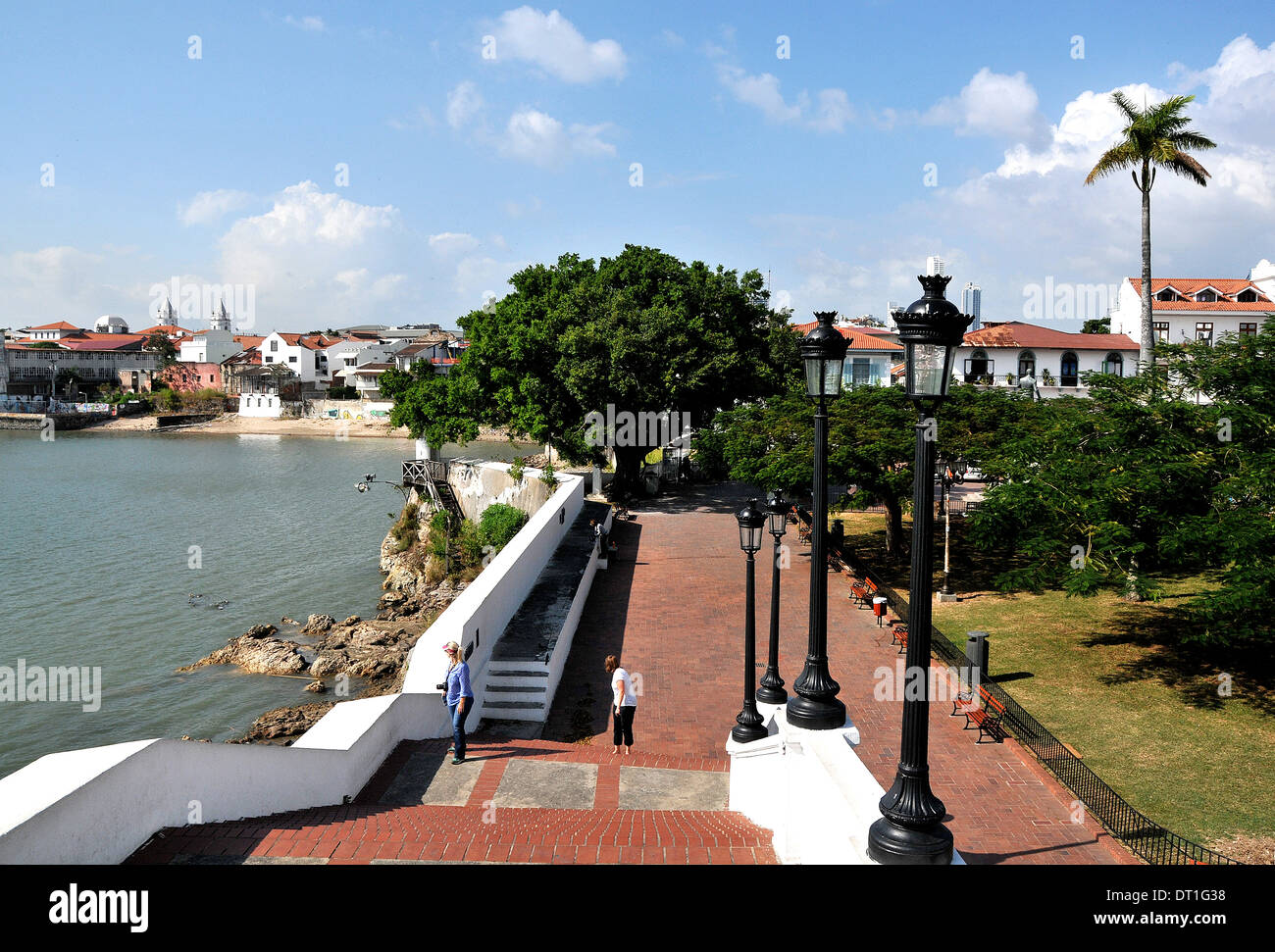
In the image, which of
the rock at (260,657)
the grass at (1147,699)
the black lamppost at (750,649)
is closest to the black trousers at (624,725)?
the black lamppost at (750,649)

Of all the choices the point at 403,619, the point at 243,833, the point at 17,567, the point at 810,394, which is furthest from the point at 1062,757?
the point at 17,567

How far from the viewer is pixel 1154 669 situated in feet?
50.2

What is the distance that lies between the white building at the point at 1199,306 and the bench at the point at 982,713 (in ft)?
110

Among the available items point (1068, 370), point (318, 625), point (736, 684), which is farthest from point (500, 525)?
point (1068, 370)

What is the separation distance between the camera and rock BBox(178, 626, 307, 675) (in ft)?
69.0

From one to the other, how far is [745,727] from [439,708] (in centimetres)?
393

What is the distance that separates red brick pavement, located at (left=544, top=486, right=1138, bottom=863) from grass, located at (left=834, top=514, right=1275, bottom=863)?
147cm

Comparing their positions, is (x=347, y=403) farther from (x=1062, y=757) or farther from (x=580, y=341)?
(x=1062, y=757)

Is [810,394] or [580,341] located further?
[580,341]

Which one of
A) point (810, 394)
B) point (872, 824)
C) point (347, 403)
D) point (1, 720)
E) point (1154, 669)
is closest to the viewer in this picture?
point (872, 824)

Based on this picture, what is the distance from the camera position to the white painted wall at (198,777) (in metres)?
5.18

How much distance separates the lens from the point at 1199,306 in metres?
43.2

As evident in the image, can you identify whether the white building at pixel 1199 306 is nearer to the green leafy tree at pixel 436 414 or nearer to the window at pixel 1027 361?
the window at pixel 1027 361

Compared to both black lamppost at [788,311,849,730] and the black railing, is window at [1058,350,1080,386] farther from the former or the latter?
black lamppost at [788,311,849,730]
